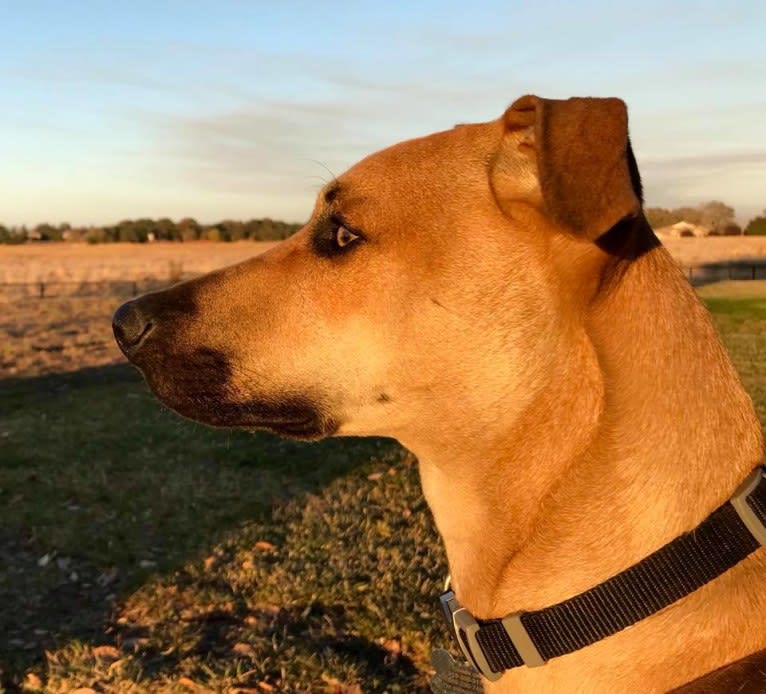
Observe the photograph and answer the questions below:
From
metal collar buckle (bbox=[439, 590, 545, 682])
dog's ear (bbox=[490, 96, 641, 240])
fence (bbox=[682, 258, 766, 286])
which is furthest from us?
fence (bbox=[682, 258, 766, 286])

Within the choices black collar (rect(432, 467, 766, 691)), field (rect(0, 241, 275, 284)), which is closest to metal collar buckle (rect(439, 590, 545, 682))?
black collar (rect(432, 467, 766, 691))

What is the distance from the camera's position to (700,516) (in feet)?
7.65

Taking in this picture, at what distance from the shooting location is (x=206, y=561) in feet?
20.2

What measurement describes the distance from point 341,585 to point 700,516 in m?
3.62

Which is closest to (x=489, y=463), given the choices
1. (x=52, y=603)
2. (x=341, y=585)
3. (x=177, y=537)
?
(x=341, y=585)

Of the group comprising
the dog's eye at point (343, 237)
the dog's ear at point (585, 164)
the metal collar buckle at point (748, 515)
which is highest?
the dog's ear at point (585, 164)

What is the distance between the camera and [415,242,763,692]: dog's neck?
2.37m

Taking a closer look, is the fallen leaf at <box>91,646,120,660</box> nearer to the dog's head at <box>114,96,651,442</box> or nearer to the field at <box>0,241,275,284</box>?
the dog's head at <box>114,96,651,442</box>

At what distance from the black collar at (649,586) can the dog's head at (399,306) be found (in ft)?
1.97

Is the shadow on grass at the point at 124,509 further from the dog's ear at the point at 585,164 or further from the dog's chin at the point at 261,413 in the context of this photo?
the dog's ear at the point at 585,164

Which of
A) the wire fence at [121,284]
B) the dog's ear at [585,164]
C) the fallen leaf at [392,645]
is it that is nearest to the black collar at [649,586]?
the dog's ear at [585,164]

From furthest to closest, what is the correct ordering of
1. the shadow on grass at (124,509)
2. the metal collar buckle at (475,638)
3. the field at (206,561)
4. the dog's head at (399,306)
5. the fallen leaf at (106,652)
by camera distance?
the shadow on grass at (124,509), the fallen leaf at (106,652), the field at (206,561), the dog's head at (399,306), the metal collar buckle at (475,638)

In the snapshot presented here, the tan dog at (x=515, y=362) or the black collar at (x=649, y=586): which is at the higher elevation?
the tan dog at (x=515, y=362)

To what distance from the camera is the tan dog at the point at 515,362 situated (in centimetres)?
228
